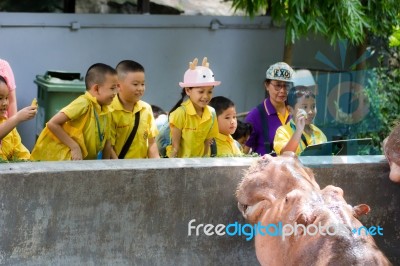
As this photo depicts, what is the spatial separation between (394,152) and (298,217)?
1.39 m

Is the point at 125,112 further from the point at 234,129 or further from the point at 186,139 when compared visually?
the point at 234,129

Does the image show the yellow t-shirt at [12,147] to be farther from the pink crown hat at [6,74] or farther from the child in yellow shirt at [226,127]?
the child in yellow shirt at [226,127]

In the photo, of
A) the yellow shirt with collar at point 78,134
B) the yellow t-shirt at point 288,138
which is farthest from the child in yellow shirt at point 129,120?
the yellow t-shirt at point 288,138

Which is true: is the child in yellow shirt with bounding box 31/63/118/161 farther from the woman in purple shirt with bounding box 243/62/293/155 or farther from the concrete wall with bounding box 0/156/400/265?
the woman in purple shirt with bounding box 243/62/293/155

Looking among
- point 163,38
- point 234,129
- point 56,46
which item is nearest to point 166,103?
point 163,38

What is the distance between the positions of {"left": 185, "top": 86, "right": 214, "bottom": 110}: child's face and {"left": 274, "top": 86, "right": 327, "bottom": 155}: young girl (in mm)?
654

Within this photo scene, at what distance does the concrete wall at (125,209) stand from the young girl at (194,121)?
3.62ft

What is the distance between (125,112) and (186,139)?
1.84 feet

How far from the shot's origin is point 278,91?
7836 millimetres

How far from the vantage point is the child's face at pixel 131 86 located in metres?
6.96

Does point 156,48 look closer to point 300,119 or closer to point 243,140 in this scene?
point 243,140

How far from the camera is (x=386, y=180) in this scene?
642 cm

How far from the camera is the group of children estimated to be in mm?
6543

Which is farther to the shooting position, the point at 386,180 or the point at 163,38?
the point at 163,38
